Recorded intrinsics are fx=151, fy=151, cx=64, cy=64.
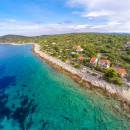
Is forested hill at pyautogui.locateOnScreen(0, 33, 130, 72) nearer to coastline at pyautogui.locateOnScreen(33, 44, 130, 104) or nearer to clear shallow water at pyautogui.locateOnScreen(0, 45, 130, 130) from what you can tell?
coastline at pyautogui.locateOnScreen(33, 44, 130, 104)

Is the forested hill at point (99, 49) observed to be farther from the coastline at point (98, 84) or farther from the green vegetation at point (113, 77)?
the coastline at point (98, 84)

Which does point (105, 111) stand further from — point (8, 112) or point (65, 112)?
point (8, 112)

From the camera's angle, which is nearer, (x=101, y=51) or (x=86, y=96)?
(x=86, y=96)

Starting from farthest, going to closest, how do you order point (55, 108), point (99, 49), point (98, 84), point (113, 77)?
point (99, 49)
point (113, 77)
point (98, 84)
point (55, 108)

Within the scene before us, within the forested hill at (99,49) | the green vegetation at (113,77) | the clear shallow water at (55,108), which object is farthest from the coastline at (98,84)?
the forested hill at (99,49)

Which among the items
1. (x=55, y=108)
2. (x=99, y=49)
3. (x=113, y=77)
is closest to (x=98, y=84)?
(x=113, y=77)

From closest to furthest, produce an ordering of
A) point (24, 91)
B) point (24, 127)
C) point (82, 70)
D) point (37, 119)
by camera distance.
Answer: point (24, 127) → point (37, 119) → point (24, 91) → point (82, 70)

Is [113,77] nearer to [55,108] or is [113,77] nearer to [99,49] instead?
[55,108]

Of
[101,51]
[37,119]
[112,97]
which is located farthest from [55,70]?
[101,51]
